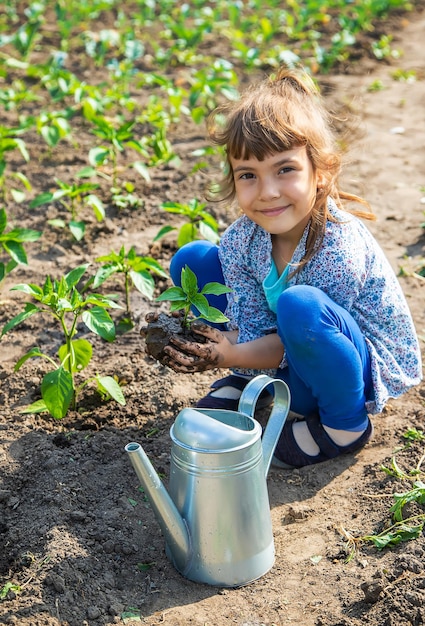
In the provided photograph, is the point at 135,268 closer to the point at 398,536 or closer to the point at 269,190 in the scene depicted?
the point at 269,190

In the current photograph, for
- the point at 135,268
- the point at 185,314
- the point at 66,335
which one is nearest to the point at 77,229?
the point at 135,268

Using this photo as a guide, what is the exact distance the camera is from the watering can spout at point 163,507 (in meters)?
1.86

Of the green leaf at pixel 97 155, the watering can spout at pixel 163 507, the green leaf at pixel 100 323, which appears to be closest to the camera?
the watering can spout at pixel 163 507

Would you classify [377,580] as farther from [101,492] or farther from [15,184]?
[15,184]

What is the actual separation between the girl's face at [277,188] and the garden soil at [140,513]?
0.55m

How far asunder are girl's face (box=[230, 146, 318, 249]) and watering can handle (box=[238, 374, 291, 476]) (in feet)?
1.59

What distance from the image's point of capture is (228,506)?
6.29 ft

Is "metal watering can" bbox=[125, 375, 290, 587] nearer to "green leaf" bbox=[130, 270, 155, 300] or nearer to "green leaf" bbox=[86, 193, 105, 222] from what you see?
"green leaf" bbox=[130, 270, 155, 300]

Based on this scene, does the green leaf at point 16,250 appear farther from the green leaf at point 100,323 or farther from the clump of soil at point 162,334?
the clump of soil at point 162,334

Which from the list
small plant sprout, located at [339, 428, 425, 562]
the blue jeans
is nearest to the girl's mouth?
the blue jeans

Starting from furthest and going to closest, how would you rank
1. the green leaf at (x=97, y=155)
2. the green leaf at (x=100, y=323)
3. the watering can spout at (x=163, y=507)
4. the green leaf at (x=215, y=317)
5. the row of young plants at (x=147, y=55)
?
the row of young plants at (x=147, y=55) → the green leaf at (x=97, y=155) → the green leaf at (x=100, y=323) → the green leaf at (x=215, y=317) → the watering can spout at (x=163, y=507)

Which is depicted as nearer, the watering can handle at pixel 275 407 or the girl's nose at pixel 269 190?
the watering can handle at pixel 275 407

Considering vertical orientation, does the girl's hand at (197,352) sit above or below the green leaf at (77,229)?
above

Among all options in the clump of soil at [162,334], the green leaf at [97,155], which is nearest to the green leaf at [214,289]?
the clump of soil at [162,334]
